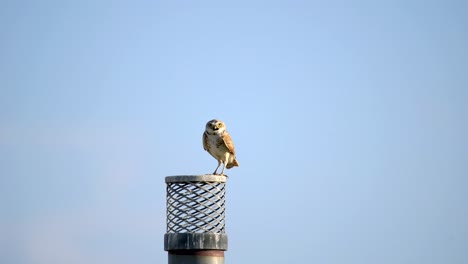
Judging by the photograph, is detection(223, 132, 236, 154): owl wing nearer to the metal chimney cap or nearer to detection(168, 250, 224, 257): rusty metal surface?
the metal chimney cap

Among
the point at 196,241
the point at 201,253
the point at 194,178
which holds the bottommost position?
the point at 201,253

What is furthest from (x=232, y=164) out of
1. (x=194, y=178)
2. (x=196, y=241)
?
(x=196, y=241)

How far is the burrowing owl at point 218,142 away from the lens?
47.1ft

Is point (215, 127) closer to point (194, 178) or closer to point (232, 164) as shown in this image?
point (232, 164)

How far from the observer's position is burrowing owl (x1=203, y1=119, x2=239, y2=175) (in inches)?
565

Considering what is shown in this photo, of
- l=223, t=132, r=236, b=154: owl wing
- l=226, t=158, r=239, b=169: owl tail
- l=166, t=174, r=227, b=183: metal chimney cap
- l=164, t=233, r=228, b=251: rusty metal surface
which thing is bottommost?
l=164, t=233, r=228, b=251: rusty metal surface

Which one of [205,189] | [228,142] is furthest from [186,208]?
[228,142]

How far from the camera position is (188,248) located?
31.3 ft

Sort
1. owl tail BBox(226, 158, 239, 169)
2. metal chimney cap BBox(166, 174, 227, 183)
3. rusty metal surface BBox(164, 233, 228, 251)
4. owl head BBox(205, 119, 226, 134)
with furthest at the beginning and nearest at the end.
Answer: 1. owl tail BBox(226, 158, 239, 169)
2. owl head BBox(205, 119, 226, 134)
3. metal chimney cap BBox(166, 174, 227, 183)
4. rusty metal surface BBox(164, 233, 228, 251)

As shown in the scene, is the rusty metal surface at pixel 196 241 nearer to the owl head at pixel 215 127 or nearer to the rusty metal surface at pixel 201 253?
the rusty metal surface at pixel 201 253

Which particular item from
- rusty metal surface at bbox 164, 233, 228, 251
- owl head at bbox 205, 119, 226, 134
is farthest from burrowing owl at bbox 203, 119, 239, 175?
rusty metal surface at bbox 164, 233, 228, 251

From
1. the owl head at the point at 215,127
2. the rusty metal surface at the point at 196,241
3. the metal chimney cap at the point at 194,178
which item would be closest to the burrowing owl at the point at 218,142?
the owl head at the point at 215,127

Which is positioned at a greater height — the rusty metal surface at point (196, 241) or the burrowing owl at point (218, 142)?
the burrowing owl at point (218, 142)

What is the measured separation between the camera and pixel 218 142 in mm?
14461
